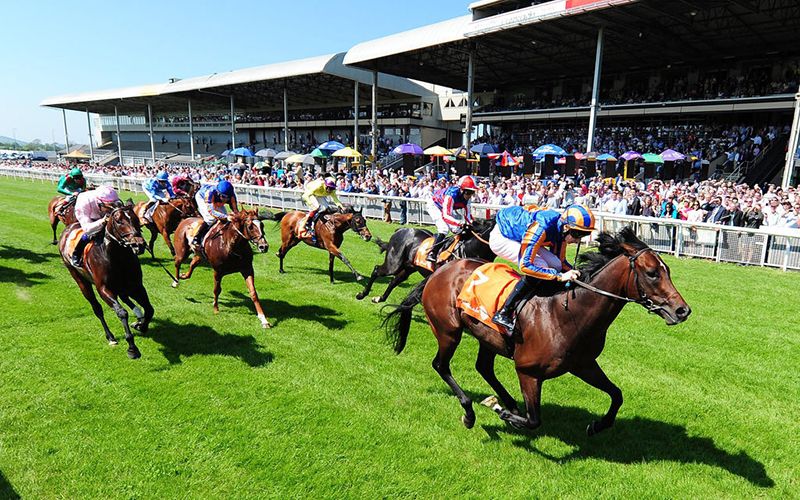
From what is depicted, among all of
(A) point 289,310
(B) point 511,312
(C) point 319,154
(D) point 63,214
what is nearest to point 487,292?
(B) point 511,312

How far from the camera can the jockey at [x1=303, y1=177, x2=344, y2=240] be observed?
33.3 ft

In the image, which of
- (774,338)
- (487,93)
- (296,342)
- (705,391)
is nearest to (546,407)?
(705,391)

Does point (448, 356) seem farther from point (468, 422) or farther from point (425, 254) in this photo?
point (425, 254)

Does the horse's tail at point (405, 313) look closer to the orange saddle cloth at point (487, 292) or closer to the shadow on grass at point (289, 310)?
the orange saddle cloth at point (487, 292)

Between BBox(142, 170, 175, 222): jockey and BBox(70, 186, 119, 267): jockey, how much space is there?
5.27 meters

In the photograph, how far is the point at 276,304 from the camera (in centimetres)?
824

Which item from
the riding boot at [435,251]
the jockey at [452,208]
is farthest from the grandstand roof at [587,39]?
the riding boot at [435,251]

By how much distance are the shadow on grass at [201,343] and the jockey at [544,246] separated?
10.5ft

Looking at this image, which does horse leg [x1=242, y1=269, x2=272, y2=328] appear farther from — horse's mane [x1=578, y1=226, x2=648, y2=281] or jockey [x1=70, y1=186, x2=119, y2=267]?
horse's mane [x1=578, y1=226, x2=648, y2=281]

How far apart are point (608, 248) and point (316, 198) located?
24.3 feet

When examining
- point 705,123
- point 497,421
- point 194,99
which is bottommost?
point 497,421

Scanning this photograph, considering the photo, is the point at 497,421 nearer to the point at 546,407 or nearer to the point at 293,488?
the point at 546,407

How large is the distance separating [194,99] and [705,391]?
59.5m

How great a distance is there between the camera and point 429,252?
7.55 meters
